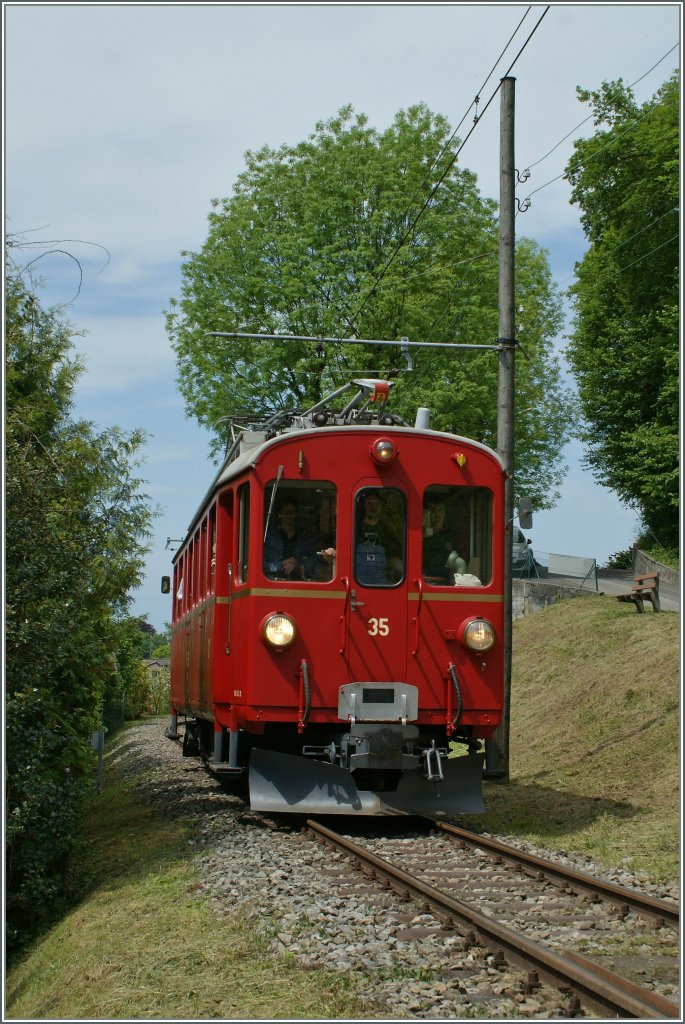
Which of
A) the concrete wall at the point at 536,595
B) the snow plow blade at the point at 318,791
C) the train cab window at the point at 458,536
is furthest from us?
the concrete wall at the point at 536,595

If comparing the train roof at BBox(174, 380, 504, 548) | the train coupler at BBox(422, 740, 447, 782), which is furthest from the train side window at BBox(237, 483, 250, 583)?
the train coupler at BBox(422, 740, 447, 782)

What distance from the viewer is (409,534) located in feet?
33.8

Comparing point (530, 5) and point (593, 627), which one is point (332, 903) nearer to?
point (530, 5)

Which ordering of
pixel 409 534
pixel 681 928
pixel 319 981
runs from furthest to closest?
pixel 409 534 < pixel 681 928 < pixel 319 981

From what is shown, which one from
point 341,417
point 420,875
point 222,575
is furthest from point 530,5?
point 420,875

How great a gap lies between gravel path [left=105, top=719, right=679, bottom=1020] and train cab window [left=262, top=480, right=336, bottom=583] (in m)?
2.21

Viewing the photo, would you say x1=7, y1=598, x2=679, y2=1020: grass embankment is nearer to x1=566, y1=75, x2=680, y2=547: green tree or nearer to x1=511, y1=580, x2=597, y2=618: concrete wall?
x1=511, y1=580, x2=597, y2=618: concrete wall

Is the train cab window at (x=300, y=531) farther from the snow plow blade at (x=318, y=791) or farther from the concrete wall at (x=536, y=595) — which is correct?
the concrete wall at (x=536, y=595)

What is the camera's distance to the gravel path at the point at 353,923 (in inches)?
209

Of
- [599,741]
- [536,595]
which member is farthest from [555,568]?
[599,741]

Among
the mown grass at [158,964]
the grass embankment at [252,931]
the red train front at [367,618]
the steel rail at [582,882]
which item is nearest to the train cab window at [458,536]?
the red train front at [367,618]

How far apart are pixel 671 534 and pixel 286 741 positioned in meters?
26.1

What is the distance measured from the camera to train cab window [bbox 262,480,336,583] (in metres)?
10.1

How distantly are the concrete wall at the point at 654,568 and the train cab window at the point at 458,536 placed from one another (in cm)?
1554
